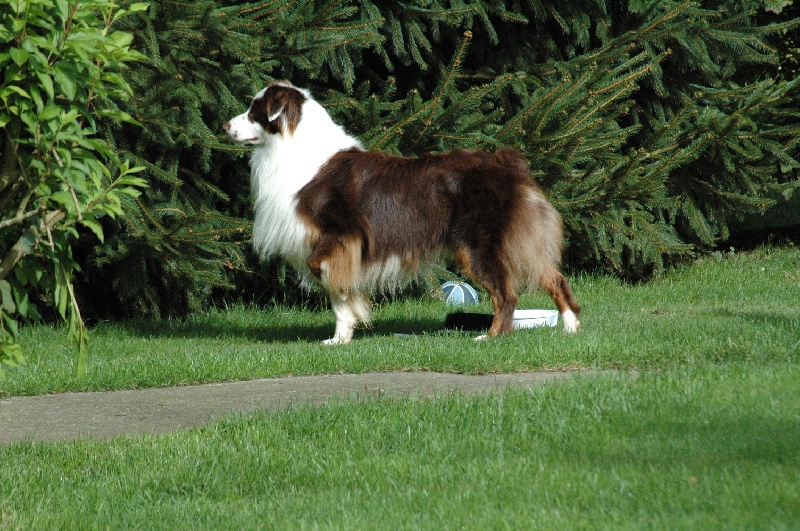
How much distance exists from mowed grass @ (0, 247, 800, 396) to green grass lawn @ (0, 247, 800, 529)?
28mm

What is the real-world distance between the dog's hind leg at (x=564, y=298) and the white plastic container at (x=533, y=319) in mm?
405

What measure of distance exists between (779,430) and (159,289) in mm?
7351

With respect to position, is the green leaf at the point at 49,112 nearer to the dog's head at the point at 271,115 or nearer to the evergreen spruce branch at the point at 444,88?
the dog's head at the point at 271,115

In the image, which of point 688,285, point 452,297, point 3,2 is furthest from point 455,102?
point 3,2

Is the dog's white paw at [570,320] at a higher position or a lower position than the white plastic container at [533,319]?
higher

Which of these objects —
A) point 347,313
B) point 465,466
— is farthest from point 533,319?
point 465,466

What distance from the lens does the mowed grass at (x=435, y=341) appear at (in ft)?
21.4

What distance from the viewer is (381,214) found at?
8117mm

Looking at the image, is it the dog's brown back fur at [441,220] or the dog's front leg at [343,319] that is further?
the dog's front leg at [343,319]

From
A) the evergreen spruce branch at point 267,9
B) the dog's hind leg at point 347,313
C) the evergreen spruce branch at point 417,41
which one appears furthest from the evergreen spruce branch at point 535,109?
the dog's hind leg at point 347,313

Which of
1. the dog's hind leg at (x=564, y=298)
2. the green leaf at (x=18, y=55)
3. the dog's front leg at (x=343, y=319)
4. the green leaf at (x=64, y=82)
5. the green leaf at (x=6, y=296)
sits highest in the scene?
the green leaf at (x=18, y=55)

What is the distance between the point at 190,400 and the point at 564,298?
11.0 feet

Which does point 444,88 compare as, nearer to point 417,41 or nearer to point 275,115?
point 417,41

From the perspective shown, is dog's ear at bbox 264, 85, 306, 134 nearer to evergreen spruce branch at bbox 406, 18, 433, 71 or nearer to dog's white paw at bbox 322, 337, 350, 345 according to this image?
dog's white paw at bbox 322, 337, 350, 345
